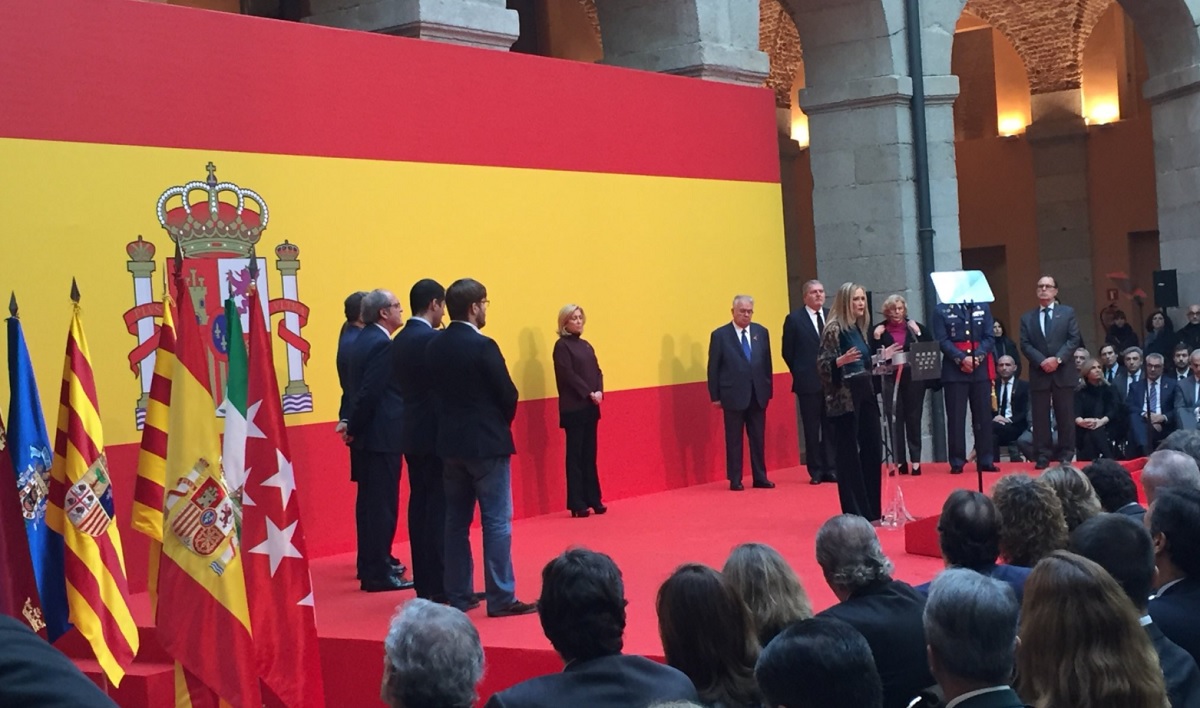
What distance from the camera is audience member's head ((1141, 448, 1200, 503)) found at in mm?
4715

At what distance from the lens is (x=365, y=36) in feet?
27.1

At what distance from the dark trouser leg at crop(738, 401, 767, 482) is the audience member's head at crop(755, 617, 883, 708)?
7.75m

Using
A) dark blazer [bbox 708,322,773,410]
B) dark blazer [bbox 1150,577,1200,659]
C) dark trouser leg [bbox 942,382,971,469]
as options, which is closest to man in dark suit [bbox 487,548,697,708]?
dark blazer [bbox 1150,577,1200,659]

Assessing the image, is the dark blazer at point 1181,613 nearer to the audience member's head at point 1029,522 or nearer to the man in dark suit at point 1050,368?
the audience member's head at point 1029,522

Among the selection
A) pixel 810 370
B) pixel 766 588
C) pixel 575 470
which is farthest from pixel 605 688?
pixel 810 370

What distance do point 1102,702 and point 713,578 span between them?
0.94 m

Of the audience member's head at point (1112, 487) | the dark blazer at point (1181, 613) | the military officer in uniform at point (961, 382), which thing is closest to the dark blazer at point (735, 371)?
the military officer in uniform at point (961, 382)

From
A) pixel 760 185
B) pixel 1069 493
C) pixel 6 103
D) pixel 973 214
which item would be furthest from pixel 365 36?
pixel 973 214

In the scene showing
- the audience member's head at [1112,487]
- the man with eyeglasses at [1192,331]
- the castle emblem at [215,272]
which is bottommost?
the audience member's head at [1112,487]

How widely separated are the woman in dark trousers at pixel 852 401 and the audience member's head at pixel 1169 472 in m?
2.84

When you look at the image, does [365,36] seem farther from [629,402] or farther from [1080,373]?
[1080,373]

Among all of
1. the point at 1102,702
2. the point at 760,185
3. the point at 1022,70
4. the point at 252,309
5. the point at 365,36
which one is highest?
the point at 1022,70

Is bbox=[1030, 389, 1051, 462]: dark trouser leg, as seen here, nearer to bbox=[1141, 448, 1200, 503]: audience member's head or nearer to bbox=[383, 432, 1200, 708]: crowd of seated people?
bbox=[1141, 448, 1200, 503]: audience member's head

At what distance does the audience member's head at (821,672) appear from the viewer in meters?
2.51
